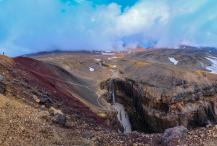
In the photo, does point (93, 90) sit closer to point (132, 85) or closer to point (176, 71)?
point (132, 85)

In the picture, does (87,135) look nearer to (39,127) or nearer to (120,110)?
(39,127)

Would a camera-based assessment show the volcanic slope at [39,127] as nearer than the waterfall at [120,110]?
Yes

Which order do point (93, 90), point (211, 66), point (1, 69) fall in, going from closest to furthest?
point (1, 69) < point (93, 90) < point (211, 66)

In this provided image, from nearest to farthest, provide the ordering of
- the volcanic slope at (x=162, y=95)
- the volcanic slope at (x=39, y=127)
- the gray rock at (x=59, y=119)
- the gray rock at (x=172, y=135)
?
the volcanic slope at (x=39, y=127)
the gray rock at (x=172, y=135)
the gray rock at (x=59, y=119)
the volcanic slope at (x=162, y=95)

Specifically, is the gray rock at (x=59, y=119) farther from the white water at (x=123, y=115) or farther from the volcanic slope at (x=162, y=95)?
the volcanic slope at (x=162, y=95)

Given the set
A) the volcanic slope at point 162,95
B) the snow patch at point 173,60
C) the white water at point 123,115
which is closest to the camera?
the white water at point 123,115

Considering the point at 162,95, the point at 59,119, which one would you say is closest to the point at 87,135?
the point at 59,119

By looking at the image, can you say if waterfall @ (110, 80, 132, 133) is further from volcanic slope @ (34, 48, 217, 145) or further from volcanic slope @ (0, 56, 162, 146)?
volcanic slope @ (0, 56, 162, 146)

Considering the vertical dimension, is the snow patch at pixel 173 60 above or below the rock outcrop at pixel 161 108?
above

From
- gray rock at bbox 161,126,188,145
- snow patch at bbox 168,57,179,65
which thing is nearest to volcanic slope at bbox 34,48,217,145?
gray rock at bbox 161,126,188,145

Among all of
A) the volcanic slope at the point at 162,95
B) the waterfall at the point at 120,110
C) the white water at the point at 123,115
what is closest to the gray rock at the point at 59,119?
the white water at the point at 123,115

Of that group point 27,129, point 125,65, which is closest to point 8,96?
point 27,129
